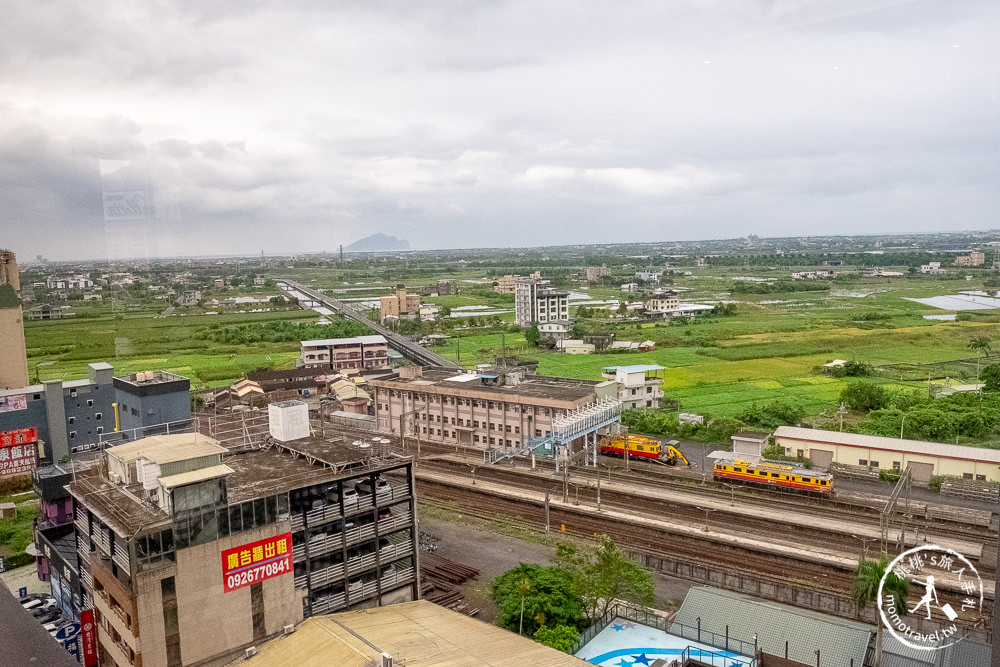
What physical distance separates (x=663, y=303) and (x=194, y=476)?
63.4 feet

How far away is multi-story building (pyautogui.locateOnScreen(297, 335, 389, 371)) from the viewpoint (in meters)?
16.0

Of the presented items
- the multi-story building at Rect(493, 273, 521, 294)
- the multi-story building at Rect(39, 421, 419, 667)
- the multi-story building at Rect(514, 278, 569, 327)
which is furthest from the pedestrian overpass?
the multi-story building at Rect(493, 273, 521, 294)

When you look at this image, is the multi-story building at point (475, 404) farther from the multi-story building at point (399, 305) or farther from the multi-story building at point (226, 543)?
the multi-story building at point (399, 305)

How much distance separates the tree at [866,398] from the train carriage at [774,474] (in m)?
4.12

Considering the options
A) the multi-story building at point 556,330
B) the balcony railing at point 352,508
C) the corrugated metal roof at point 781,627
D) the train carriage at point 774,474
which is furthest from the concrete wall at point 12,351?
the multi-story building at point 556,330

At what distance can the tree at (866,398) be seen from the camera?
477 inches

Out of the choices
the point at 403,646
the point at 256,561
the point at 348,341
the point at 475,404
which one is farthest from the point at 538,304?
the point at 403,646

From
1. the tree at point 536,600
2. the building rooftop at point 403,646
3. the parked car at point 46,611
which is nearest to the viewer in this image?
the building rooftop at point 403,646

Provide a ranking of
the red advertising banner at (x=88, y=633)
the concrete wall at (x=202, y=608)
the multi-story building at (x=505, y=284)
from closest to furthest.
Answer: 1. the concrete wall at (x=202, y=608)
2. the red advertising banner at (x=88, y=633)
3. the multi-story building at (x=505, y=284)

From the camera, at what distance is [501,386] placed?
11.5 metres

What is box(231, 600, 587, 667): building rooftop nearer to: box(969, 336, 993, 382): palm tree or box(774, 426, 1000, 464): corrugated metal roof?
box(774, 426, 1000, 464): corrugated metal roof

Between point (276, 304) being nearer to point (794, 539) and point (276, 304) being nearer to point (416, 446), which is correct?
point (416, 446)

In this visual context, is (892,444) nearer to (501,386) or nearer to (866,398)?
(866,398)

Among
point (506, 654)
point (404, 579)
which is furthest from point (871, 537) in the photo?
point (506, 654)
